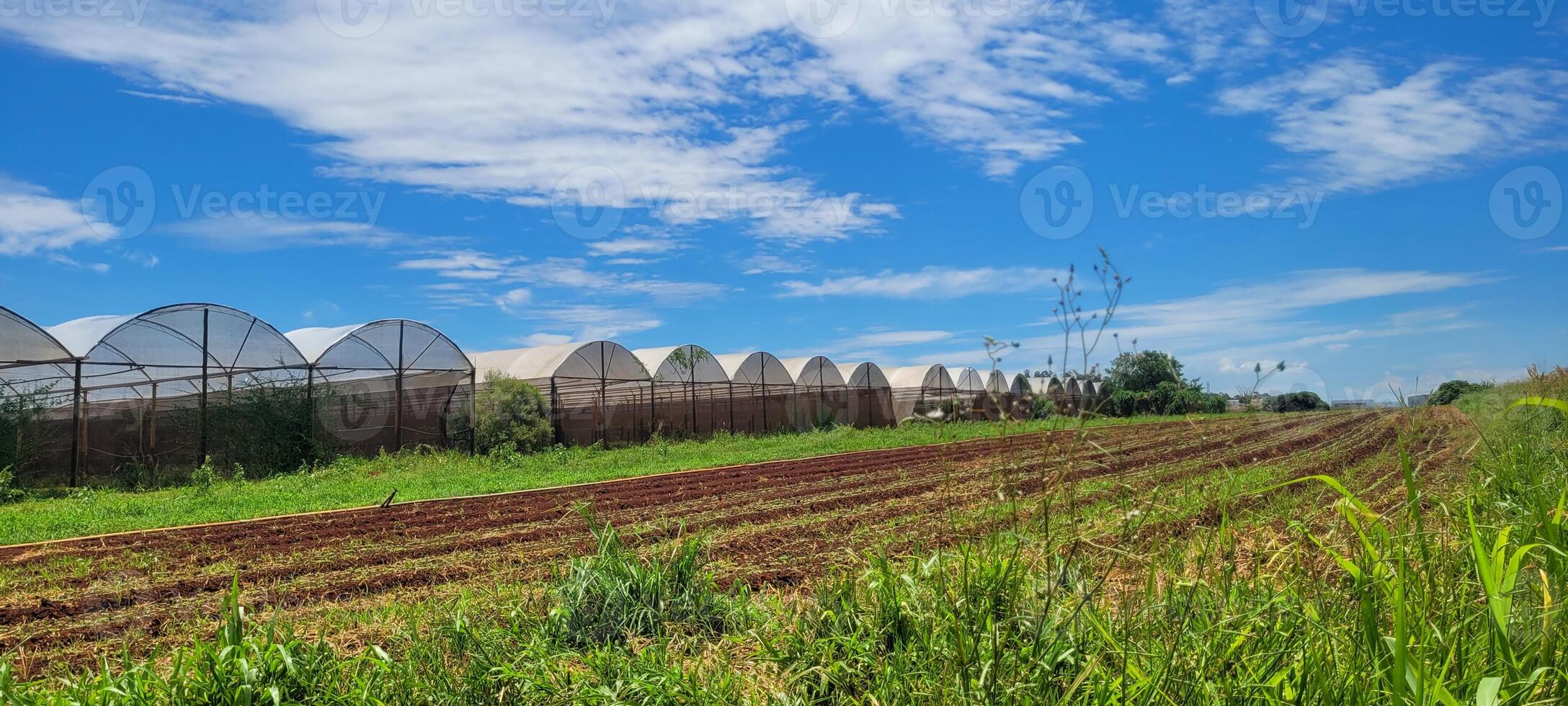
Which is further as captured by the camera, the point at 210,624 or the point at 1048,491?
the point at 210,624

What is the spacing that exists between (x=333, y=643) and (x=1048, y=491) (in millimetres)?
3792

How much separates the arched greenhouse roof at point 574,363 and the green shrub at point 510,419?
3.89 feet

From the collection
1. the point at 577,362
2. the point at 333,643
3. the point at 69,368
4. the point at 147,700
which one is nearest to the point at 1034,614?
the point at 147,700

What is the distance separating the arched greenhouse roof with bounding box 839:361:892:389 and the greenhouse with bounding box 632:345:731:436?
292 inches

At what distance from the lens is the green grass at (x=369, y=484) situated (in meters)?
11.4

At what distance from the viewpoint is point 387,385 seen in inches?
798

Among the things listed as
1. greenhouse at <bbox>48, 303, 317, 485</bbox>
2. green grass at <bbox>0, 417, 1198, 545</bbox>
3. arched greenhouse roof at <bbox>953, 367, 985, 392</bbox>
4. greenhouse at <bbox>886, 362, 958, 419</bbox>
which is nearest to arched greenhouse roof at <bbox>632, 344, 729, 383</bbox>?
green grass at <bbox>0, 417, 1198, 545</bbox>

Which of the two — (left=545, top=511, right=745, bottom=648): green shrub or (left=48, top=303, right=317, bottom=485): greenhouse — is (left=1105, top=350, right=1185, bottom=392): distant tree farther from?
(left=48, top=303, right=317, bottom=485): greenhouse

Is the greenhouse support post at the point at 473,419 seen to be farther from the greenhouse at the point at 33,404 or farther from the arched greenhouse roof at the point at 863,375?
the arched greenhouse roof at the point at 863,375

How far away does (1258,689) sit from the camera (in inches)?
100

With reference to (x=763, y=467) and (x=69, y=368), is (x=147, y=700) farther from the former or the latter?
(x=69, y=368)

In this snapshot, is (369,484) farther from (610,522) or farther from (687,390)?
(687,390)

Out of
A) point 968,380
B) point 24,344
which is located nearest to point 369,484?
point 24,344

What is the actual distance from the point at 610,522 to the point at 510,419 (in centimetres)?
1752
